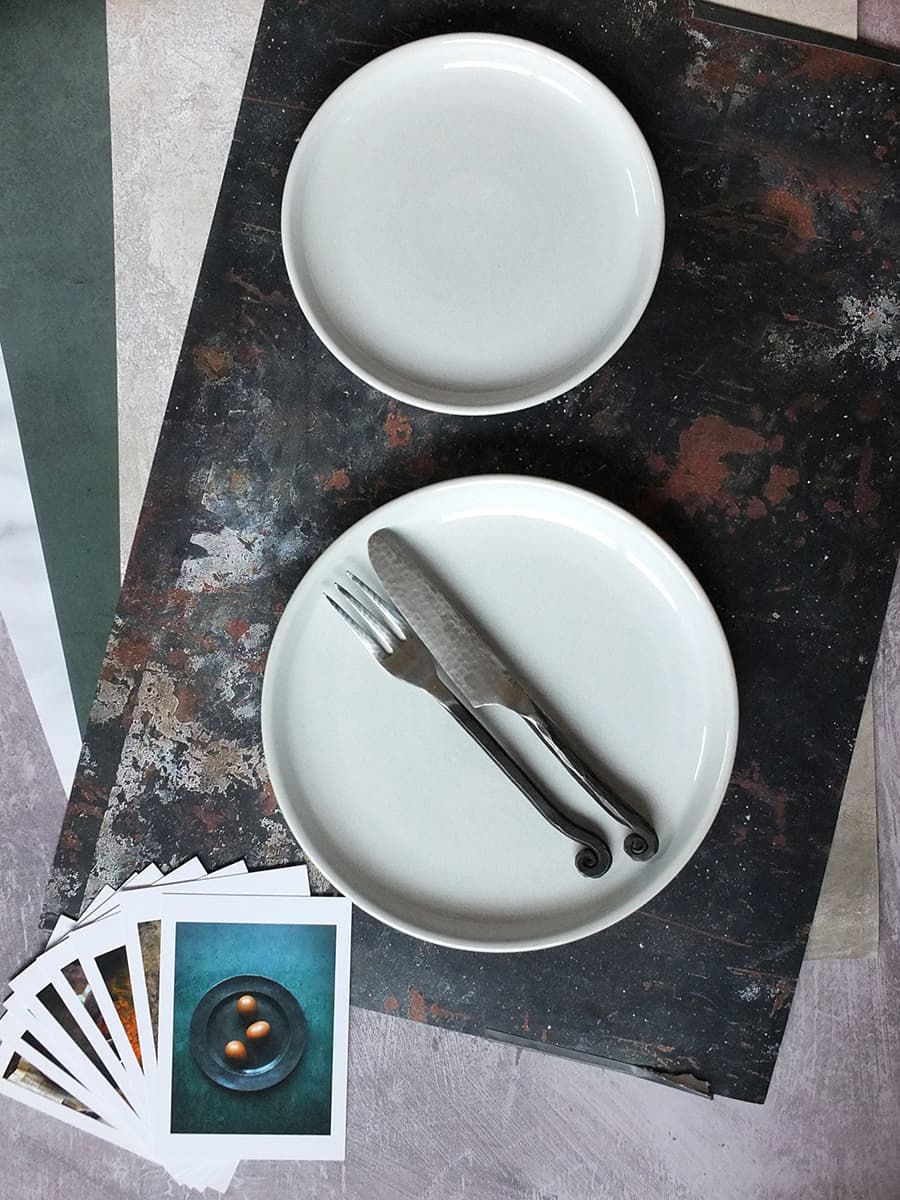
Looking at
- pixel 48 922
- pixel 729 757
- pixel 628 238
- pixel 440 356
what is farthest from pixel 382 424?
pixel 48 922

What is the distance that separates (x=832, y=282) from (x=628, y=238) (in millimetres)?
162

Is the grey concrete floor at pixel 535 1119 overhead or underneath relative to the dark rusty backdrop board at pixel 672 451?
underneath

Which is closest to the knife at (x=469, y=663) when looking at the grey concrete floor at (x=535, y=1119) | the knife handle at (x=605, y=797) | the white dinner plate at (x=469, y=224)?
the knife handle at (x=605, y=797)

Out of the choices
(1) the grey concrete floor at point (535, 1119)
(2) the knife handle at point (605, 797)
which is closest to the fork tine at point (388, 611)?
(2) the knife handle at point (605, 797)

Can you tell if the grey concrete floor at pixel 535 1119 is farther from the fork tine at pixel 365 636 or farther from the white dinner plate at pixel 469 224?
the white dinner plate at pixel 469 224

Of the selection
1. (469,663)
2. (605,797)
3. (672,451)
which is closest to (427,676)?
(469,663)

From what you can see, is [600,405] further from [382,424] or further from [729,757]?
[729,757]

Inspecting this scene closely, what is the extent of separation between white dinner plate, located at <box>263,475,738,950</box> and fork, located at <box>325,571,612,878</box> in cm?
1

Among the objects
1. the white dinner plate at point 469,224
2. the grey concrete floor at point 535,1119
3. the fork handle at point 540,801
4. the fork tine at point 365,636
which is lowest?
the grey concrete floor at point 535,1119

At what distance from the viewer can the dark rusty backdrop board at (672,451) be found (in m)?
0.66

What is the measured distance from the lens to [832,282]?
66cm

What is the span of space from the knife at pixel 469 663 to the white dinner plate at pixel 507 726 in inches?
0.7

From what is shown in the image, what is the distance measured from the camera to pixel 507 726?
2.05 ft

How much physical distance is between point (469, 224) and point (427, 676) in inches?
12.4
